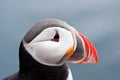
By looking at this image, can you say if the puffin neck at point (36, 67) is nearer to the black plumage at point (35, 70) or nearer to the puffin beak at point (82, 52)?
the black plumage at point (35, 70)

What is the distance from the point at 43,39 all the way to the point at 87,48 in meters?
0.57

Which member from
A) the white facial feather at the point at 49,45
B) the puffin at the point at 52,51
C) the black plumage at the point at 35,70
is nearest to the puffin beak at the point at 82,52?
the puffin at the point at 52,51

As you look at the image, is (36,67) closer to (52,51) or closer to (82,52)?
(52,51)

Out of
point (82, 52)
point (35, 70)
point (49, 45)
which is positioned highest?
point (49, 45)

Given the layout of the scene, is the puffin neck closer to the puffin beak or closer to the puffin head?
the puffin head

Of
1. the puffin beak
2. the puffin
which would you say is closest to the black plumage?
the puffin

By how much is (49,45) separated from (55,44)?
7 cm

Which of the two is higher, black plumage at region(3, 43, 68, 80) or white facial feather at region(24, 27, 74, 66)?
white facial feather at region(24, 27, 74, 66)

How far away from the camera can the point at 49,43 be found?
13.9 feet

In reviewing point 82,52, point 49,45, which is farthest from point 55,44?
point 82,52

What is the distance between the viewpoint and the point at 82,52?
4414 millimetres

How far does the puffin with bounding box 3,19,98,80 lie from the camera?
4.29 m

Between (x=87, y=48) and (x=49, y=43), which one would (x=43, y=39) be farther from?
(x=87, y=48)

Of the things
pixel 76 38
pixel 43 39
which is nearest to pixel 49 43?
pixel 43 39
